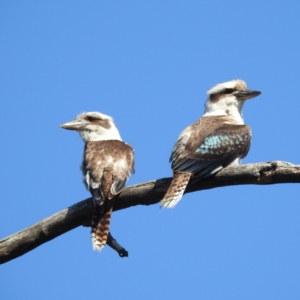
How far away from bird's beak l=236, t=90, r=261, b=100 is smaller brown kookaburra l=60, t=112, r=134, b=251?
1508 millimetres

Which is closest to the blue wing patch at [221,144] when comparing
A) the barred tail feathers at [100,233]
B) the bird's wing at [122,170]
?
the bird's wing at [122,170]

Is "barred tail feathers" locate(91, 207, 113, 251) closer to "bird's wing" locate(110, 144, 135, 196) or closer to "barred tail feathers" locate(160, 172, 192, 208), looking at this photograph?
"bird's wing" locate(110, 144, 135, 196)

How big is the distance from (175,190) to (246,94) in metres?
2.52

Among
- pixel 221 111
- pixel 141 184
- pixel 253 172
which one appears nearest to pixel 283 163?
pixel 253 172

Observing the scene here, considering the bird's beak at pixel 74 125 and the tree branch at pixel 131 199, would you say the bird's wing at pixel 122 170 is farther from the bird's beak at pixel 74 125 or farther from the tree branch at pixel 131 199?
the bird's beak at pixel 74 125

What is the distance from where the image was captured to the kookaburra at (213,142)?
5.74 m

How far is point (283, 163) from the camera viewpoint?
4938 mm

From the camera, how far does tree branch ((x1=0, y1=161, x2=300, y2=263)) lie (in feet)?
16.3

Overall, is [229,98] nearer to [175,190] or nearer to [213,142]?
[213,142]

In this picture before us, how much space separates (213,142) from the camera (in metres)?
6.29

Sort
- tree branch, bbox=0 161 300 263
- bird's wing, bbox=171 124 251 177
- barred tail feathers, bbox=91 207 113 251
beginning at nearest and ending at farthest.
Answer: tree branch, bbox=0 161 300 263 → barred tail feathers, bbox=91 207 113 251 → bird's wing, bbox=171 124 251 177

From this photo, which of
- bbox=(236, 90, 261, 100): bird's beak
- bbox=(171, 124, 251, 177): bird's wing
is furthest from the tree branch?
bbox=(236, 90, 261, 100): bird's beak

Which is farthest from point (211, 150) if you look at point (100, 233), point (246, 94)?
point (246, 94)

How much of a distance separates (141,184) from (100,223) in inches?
20.3
